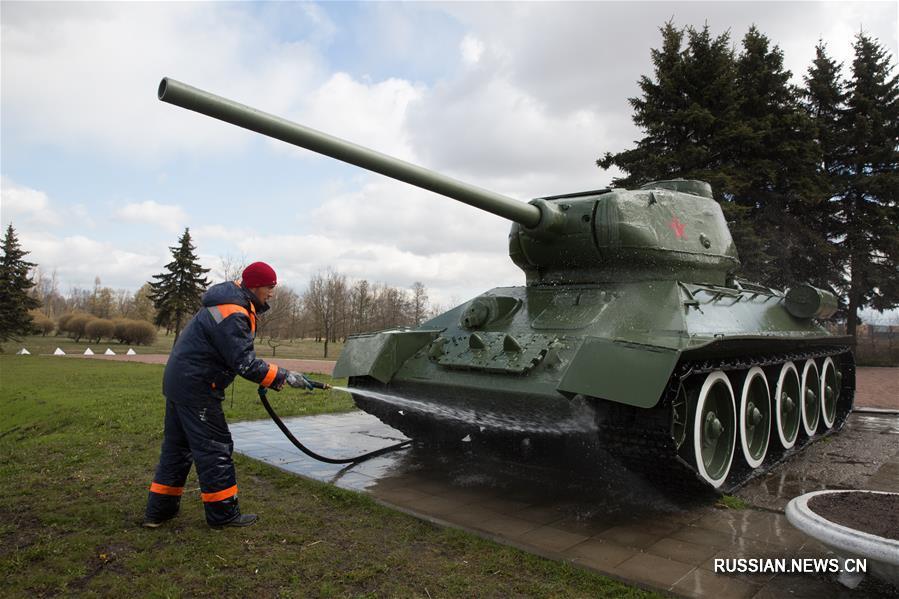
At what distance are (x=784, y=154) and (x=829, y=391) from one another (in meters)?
14.8

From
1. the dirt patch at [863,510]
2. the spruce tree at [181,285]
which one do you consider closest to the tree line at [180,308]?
the spruce tree at [181,285]

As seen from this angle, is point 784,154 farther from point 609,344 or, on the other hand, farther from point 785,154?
point 609,344

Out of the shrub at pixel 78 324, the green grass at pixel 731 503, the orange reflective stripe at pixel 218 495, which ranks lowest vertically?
the green grass at pixel 731 503

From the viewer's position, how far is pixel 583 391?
15.3 feet

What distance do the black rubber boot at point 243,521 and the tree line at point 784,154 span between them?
60.4 ft

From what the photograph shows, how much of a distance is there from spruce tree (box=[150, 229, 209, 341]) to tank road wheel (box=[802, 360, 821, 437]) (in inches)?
1114

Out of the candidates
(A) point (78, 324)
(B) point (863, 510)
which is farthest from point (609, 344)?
(A) point (78, 324)

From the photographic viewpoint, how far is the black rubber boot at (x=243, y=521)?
4.55 metres

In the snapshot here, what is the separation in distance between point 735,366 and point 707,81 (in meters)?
18.7

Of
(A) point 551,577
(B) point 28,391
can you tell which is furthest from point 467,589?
(B) point 28,391

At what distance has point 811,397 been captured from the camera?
8.34 metres

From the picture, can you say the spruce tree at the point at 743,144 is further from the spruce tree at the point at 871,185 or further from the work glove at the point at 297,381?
the work glove at the point at 297,381

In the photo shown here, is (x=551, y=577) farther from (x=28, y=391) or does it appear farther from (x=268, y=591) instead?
(x=28, y=391)

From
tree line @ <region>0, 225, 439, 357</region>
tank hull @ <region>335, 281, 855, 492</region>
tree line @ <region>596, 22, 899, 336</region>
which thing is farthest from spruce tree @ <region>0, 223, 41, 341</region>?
tank hull @ <region>335, 281, 855, 492</region>
